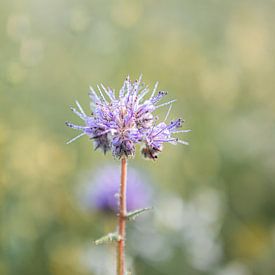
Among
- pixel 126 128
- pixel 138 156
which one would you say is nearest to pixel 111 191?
pixel 138 156

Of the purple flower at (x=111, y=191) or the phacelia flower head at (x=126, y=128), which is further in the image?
the purple flower at (x=111, y=191)

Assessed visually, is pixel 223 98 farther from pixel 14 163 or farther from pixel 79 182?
pixel 14 163

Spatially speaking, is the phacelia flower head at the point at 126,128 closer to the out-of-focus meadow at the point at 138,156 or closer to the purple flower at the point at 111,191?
the out-of-focus meadow at the point at 138,156

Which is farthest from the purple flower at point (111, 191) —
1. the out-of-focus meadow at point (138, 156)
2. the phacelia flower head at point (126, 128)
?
the phacelia flower head at point (126, 128)

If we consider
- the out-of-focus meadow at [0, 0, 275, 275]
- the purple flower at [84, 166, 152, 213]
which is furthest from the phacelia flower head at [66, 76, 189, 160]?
the purple flower at [84, 166, 152, 213]

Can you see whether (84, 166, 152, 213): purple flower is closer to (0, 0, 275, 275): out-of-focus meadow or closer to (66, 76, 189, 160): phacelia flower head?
(0, 0, 275, 275): out-of-focus meadow

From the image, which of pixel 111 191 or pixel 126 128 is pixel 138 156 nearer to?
pixel 111 191

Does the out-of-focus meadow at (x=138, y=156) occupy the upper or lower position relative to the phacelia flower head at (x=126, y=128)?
upper
